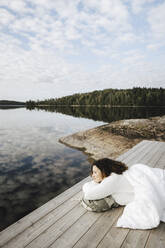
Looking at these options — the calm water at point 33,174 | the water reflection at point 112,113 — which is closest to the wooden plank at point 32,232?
the calm water at point 33,174

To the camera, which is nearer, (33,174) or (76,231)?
(76,231)

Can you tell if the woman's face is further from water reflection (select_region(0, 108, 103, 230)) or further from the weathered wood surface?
water reflection (select_region(0, 108, 103, 230))

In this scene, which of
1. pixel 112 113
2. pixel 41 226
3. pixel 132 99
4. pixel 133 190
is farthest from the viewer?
pixel 132 99

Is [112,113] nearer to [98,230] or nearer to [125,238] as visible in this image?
[98,230]

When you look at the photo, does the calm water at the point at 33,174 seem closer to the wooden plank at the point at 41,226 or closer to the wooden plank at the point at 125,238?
the wooden plank at the point at 41,226

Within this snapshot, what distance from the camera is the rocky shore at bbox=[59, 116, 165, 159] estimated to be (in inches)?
437

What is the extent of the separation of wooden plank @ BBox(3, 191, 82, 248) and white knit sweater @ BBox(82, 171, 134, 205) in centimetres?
64

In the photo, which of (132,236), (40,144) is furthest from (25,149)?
(132,236)

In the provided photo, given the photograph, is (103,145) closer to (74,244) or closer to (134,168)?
(134,168)

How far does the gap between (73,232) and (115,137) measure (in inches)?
400

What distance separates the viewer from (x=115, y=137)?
494 inches

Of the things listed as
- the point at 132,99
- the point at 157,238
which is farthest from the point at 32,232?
the point at 132,99

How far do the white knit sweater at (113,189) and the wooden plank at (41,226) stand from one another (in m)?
0.64

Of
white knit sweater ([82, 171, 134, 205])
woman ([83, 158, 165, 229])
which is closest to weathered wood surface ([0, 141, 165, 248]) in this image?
woman ([83, 158, 165, 229])
